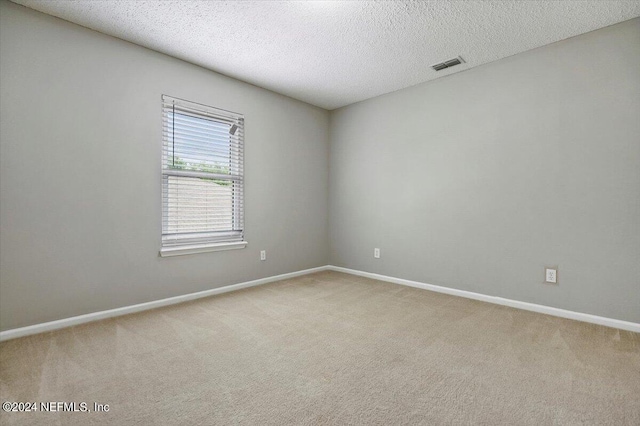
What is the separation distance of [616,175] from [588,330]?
1269 mm

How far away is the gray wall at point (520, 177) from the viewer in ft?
8.11

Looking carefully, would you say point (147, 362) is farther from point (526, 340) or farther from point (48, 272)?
point (526, 340)

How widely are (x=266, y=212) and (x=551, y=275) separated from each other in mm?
3070

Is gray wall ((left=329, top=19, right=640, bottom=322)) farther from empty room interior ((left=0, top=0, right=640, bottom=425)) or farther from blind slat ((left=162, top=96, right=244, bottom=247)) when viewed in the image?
blind slat ((left=162, top=96, right=244, bottom=247))

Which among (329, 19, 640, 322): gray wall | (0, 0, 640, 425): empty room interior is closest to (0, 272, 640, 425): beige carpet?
(0, 0, 640, 425): empty room interior

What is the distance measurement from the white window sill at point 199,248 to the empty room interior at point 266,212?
2 centimetres

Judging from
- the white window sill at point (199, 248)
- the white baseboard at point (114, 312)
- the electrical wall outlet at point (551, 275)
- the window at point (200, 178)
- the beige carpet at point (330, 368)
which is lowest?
the beige carpet at point (330, 368)

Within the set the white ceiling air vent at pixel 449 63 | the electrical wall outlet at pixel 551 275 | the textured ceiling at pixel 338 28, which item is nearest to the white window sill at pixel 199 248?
the textured ceiling at pixel 338 28

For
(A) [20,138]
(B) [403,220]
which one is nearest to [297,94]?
(B) [403,220]

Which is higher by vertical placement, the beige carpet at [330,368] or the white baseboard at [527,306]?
the white baseboard at [527,306]

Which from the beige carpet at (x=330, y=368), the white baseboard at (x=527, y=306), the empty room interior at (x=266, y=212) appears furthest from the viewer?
the white baseboard at (x=527, y=306)

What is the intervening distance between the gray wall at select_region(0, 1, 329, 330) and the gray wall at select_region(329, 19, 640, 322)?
2.11 metres

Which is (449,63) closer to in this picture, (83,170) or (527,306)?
(527,306)

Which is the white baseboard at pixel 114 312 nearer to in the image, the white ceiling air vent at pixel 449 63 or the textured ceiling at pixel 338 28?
the textured ceiling at pixel 338 28
